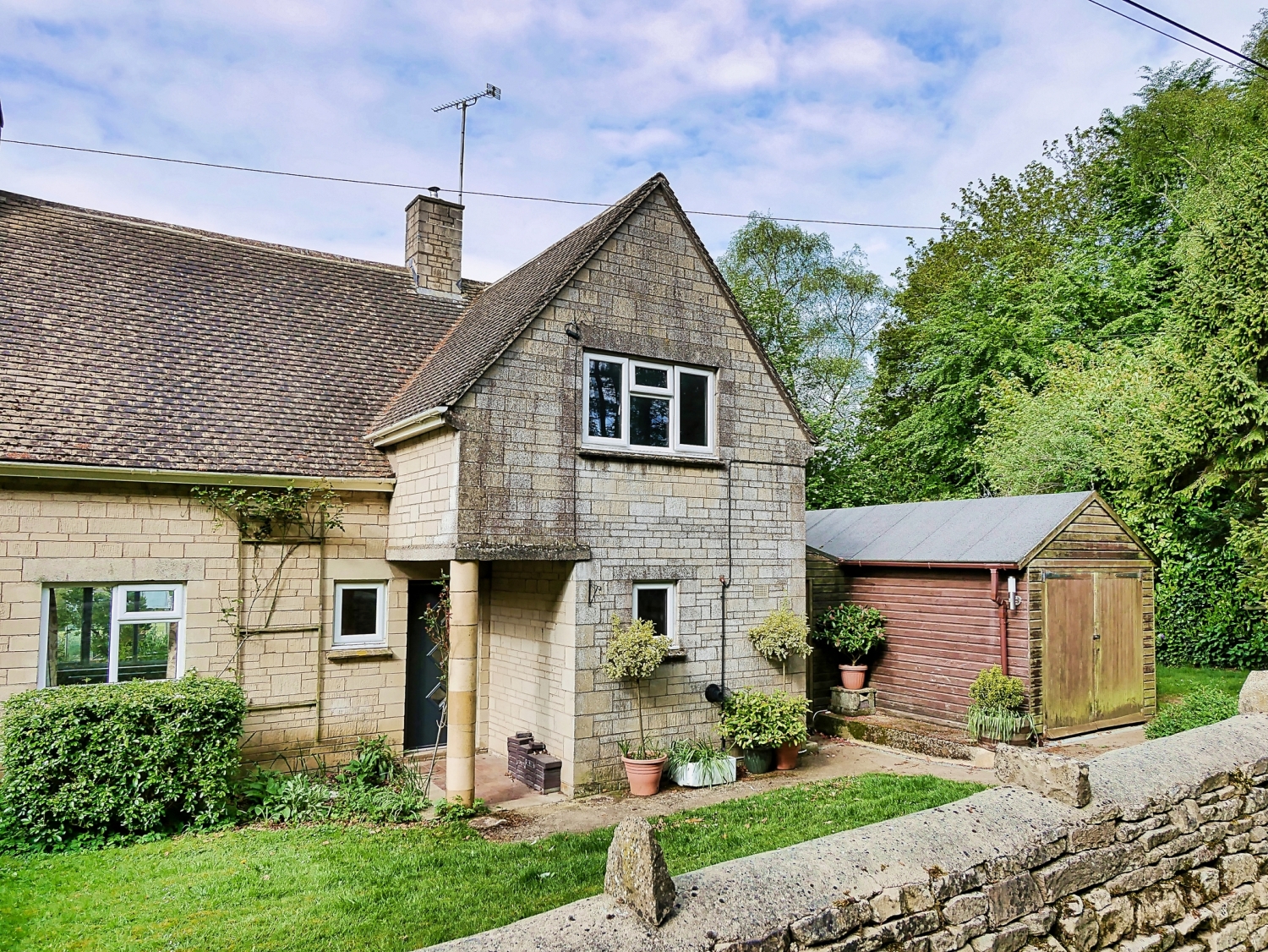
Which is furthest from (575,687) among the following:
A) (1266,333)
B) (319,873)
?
(1266,333)

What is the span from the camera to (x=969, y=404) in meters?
28.1

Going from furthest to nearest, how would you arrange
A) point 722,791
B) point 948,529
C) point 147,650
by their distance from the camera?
1. point 948,529
2. point 722,791
3. point 147,650

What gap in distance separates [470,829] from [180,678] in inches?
165

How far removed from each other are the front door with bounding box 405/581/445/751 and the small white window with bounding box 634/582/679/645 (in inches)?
128

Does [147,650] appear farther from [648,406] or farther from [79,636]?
[648,406]

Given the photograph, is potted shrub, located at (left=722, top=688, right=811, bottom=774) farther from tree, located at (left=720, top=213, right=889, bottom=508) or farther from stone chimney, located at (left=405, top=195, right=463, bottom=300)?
tree, located at (left=720, top=213, right=889, bottom=508)

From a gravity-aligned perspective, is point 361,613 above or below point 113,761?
above

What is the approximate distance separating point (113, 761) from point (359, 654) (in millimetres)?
3310

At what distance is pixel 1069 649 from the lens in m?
13.0

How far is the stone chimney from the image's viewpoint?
51.1 ft

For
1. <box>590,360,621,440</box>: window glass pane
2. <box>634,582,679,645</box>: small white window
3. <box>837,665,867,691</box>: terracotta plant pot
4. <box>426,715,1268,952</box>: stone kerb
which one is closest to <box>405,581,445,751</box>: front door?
<box>634,582,679,645</box>: small white window

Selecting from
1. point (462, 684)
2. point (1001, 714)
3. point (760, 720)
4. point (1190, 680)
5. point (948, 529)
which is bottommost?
point (1190, 680)

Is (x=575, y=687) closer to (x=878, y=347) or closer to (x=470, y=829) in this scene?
(x=470, y=829)

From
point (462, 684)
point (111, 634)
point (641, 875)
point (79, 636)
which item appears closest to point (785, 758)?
point (462, 684)
